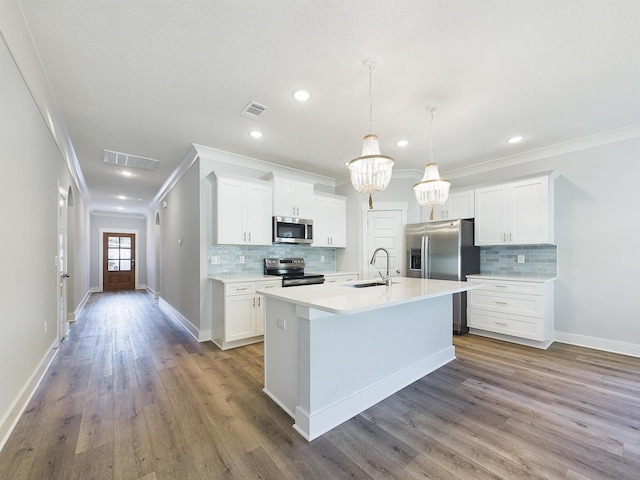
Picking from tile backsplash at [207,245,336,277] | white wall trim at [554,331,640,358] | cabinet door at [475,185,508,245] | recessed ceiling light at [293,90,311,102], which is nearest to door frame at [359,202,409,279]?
tile backsplash at [207,245,336,277]

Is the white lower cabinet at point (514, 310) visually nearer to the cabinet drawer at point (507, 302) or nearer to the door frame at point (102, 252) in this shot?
the cabinet drawer at point (507, 302)

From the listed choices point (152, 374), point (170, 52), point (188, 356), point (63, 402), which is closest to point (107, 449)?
point (63, 402)

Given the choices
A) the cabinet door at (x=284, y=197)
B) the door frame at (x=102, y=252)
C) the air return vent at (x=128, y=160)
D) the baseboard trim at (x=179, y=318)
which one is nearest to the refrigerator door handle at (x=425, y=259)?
the cabinet door at (x=284, y=197)

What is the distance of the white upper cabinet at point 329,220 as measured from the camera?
5070 millimetres

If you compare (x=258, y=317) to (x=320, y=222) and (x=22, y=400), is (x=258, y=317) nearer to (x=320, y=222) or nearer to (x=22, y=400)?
(x=320, y=222)

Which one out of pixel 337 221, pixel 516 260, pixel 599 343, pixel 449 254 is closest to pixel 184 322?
pixel 337 221

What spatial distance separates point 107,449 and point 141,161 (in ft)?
13.6

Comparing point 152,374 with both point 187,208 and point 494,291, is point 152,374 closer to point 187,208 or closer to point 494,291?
point 187,208

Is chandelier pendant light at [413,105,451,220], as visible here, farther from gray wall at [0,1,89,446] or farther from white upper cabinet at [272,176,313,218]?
gray wall at [0,1,89,446]

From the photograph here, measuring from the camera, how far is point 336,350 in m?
2.09

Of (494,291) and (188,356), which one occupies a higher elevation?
(494,291)

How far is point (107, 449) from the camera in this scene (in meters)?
1.78

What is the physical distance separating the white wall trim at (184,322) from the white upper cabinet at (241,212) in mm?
1337

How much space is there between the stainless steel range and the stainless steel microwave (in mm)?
413
